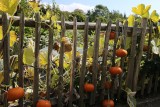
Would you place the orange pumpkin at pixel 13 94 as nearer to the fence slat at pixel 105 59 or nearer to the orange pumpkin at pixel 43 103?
the orange pumpkin at pixel 43 103

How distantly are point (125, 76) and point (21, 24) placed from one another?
2225 millimetres

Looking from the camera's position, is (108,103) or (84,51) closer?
(84,51)

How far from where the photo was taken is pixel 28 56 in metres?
3.40

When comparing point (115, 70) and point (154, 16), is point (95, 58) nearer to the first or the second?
point (115, 70)

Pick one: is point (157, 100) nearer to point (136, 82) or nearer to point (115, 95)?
point (136, 82)

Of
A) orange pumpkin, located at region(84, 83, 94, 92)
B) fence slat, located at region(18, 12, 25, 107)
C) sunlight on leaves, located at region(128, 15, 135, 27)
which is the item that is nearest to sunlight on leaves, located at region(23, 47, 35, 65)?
fence slat, located at region(18, 12, 25, 107)

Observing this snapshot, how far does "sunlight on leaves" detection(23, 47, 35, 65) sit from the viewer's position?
3373 millimetres

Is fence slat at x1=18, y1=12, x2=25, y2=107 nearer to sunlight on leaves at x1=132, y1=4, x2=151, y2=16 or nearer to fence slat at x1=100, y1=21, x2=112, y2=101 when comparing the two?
fence slat at x1=100, y1=21, x2=112, y2=101

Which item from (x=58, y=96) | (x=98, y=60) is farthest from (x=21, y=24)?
(x=98, y=60)

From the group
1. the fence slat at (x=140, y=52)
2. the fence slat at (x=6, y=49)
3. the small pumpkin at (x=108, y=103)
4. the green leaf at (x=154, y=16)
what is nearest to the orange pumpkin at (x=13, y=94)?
the fence slat at (x=6, y=49)

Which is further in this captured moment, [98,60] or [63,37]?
[98,60]

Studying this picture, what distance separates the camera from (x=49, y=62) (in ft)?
12.1

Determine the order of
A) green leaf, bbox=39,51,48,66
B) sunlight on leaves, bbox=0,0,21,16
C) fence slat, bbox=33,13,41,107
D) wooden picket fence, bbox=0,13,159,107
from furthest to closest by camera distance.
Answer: green leaf, bbox=39,51,48,66, fence slat, bbox=33,13,41,107, wooden picket fence, bbox=0,13,159,107, sunlight on leaves, bbox=0,0,21,16

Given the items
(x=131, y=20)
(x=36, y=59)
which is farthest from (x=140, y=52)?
(x=36, y=59)
